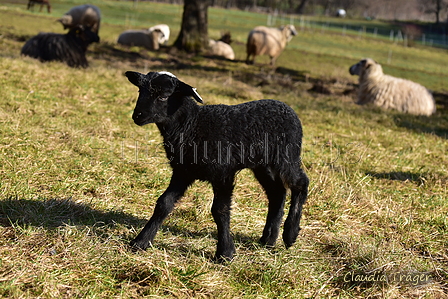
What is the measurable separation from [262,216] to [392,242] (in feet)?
4.56

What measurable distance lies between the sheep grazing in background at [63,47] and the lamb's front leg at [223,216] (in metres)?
9.32

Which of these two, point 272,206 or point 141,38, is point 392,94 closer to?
point 272,206

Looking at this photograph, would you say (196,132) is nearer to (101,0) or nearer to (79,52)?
(79,52)

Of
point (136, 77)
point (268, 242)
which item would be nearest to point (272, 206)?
point (268, 242)

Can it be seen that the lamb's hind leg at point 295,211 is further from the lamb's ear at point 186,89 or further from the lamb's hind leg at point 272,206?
the lamb's ear at point 186,89

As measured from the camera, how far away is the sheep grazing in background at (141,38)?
20656mm

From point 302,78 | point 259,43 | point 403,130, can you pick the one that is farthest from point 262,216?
point 259,43

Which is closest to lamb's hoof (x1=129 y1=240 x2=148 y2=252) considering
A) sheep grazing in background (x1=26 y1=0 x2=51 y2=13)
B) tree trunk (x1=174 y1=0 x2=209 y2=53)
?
tree trunk (x1=174 y1=0 x2=209 y2=53)

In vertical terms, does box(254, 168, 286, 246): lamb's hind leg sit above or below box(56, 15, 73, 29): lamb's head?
below

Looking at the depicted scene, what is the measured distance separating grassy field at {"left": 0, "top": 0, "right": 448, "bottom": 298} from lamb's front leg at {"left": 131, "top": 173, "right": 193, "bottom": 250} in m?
0.10

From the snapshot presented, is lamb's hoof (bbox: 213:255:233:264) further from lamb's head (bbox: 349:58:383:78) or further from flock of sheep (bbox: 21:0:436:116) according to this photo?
lamb's head (bbox: 349:58:383:78)

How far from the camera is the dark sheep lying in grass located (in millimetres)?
3760

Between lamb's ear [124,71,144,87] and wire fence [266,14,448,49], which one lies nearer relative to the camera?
lamb's ear [124,71,144,87]

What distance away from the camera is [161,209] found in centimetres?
396
